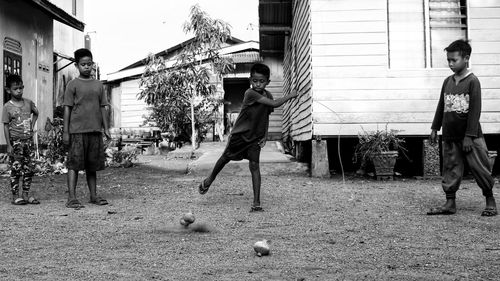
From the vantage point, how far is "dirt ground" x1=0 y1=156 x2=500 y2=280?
3.06 metres

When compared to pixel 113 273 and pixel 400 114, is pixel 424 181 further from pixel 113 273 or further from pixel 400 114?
pixel 113 273

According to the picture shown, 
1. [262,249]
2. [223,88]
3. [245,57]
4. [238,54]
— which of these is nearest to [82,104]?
[262,249]

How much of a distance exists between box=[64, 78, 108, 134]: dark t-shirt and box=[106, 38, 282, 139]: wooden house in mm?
11120

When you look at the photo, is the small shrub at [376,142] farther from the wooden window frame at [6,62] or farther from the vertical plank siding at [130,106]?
the vertical plank siding at [130,106]

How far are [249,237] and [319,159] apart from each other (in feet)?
15.4

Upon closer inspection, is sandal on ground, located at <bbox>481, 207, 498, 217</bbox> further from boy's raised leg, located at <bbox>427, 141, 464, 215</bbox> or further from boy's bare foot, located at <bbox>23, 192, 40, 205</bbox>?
boy's bare foot, located at <bbox>23, 192, 40, 205</bbox>

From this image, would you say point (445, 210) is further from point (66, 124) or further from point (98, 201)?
point (66, 124)

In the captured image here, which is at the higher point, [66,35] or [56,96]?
[66,35]

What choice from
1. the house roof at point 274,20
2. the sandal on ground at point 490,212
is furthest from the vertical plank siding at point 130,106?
the sandal on ground at point 490,212

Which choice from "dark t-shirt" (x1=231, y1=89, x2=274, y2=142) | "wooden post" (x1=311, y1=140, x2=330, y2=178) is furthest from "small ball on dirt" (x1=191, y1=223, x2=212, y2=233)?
"wooden post" (x1=311, y1=140, x2=330, y2=178)

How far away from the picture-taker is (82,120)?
5.68 meters

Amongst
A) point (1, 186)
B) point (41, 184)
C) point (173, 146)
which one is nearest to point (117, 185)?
point (41, 184)

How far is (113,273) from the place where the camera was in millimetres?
2994

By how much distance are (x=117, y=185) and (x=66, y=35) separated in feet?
51.5
